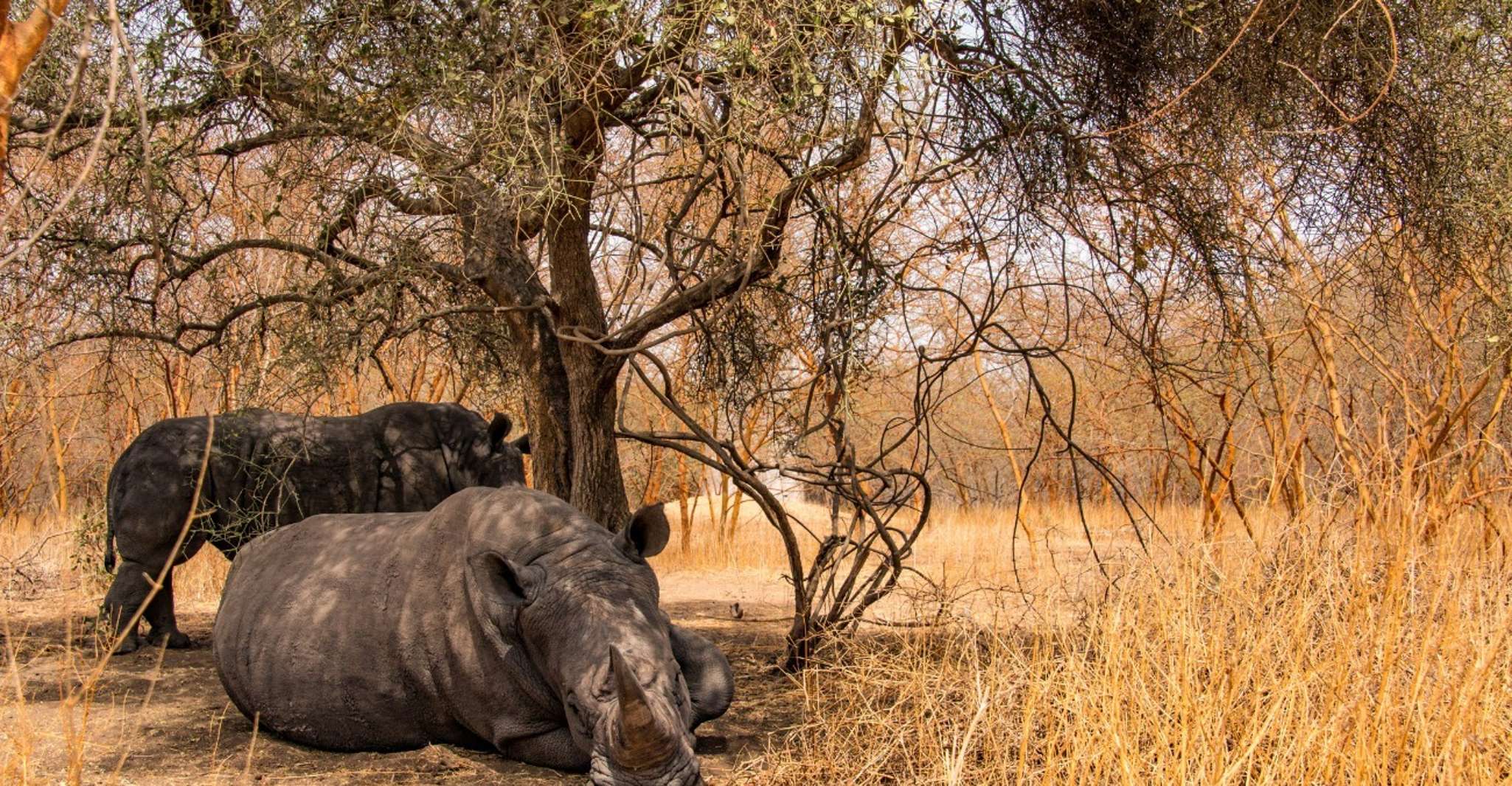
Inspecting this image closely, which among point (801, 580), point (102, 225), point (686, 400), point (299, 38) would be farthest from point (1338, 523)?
point (686, 400)

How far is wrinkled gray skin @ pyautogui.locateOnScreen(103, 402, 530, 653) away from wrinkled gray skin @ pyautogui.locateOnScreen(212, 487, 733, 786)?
222 cm

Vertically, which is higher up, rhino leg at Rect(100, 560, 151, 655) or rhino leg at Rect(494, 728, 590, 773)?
rhino leg at Rect(100, 560, 151, 655)

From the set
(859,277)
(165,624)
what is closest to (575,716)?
(859,277)

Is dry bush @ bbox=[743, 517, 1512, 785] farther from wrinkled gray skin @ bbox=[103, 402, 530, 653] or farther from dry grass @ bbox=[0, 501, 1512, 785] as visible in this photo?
wrinkled gray skin @ bbox=[103, 402, 530, 653]

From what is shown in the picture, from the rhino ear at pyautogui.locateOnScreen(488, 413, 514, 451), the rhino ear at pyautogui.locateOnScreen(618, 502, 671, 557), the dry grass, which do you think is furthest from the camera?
the rhino ear at pyautogui.locateOnScreen(488, 413, 514, 451)

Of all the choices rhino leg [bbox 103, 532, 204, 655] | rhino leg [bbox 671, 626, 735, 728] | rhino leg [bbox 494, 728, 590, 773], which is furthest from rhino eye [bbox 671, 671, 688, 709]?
rhino leg [bbox 103, 532, 204, 655]

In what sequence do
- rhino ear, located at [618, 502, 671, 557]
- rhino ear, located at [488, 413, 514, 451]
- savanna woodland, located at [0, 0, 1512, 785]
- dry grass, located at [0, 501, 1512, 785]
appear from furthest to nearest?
rhino ear, located at [488, 413, 514, 451] → rhino ear, located at [618, 502, 671, 557] → savanna woodland, located at [0, 0, 1512, 785] → dry grass, located at [0, 501, 1512, 785]

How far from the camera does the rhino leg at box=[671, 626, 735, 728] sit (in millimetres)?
5117

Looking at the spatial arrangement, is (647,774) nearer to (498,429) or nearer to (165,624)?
(498,429)

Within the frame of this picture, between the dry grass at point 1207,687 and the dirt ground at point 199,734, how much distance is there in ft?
0.55

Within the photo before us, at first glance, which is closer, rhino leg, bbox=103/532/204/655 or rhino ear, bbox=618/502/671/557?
rhino ear, bbox=618/502/671/557

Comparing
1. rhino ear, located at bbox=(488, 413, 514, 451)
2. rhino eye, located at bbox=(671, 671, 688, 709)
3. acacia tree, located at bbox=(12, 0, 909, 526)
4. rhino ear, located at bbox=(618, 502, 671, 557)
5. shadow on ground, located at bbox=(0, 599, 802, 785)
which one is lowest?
shadow on ground, located at bbox=(0, 599, 802, 785)

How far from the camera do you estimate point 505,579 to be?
5340 millimetres

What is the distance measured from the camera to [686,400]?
1847cm
